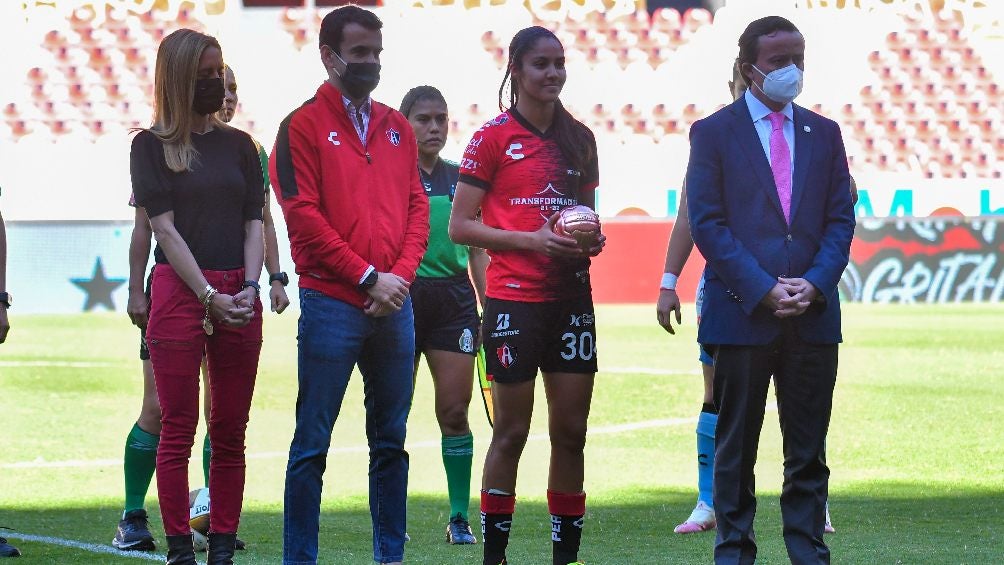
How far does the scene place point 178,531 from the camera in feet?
15.4

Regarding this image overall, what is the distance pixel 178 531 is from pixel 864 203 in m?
26.4

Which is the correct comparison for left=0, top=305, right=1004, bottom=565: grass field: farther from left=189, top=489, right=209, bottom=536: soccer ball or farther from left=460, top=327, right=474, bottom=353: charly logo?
Answer: left=460, top=327, right=474, bottom=353: charly logo

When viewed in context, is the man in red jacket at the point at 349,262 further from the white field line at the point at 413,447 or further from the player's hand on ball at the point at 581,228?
the white field line at the point at 413,447

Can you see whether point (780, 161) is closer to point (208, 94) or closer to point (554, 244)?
point (554, 244)

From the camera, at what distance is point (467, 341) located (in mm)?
6113

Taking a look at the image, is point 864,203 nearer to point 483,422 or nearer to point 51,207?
point 51,207

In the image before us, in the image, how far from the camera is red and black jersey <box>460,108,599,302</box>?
4602mm

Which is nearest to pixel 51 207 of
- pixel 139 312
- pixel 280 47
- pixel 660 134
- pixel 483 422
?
pixel 280 47

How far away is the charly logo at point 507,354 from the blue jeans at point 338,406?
11.3 inches

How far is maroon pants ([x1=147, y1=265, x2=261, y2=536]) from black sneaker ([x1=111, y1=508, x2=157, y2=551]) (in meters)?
1.02

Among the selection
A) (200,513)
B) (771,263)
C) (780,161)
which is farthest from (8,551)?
(780,161)

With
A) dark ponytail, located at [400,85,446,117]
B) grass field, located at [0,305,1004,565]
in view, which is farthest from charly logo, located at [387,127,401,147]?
grass field, located at [0,305,1004,565]

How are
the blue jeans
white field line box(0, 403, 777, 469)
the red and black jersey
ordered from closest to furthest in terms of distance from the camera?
1. the blue jeans
2. the red and black jersey
3. white field line box(0, 403, 777, 469)

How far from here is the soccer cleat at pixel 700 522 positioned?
6.11m
